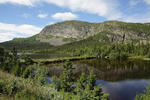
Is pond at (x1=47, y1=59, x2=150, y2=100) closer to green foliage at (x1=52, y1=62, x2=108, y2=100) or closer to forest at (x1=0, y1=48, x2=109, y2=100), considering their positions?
green foliage at (x1=52, y1=62, x2=108, y2=100)

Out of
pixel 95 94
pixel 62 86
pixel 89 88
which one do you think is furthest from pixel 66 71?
pixel 95 94

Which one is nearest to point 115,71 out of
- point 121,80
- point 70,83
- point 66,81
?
point 121,80

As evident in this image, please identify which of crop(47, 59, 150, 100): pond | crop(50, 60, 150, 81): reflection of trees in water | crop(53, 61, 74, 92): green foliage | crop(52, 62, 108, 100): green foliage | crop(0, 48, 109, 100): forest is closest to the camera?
crop(0, 48, 109, 100): forest

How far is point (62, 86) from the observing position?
3397 centimetres

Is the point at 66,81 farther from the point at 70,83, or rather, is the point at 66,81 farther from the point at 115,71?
the point at 115,71

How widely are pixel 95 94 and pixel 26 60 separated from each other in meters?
70.5

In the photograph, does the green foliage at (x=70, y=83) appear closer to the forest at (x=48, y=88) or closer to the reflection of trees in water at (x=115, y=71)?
the forest at (x=48, y=88)

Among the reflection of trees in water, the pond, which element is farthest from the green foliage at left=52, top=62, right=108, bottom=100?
the reflection of trees in water

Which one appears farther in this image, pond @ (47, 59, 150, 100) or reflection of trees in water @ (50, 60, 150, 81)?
reflection of trees in water @ (50, 60, 150, 81)

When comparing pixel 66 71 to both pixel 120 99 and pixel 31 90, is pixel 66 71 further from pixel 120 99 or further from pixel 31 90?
pixel 31 90

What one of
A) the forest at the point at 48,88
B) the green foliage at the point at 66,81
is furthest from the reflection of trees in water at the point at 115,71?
the forest at the point at 48,88

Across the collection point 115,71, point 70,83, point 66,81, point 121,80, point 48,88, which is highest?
point 48,88

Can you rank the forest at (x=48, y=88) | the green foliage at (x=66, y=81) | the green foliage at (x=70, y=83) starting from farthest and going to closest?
the green foliage at (x=66, y=81)
the green foliage at (x=70, y=83)
the forest at (x=48, y=88)

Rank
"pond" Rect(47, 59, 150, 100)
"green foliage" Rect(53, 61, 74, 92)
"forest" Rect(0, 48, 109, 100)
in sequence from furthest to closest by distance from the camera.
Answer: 1. "pond" Rect(47, 59, 150, 100)
2. "green foliage" Rect(53, 61, 74, 92)
3. "forest" Rect(0, 48, 109, 100)
